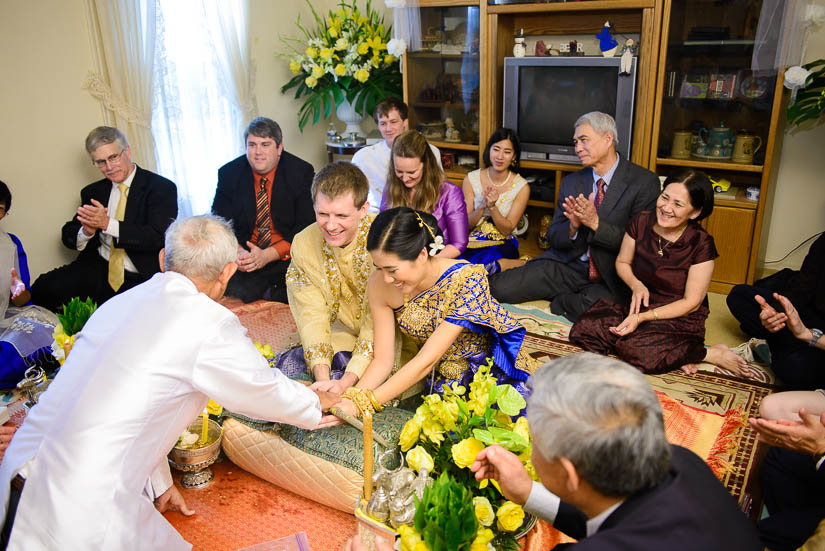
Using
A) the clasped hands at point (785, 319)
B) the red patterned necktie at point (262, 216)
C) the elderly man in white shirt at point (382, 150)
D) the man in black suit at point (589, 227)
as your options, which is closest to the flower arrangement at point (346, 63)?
the elderly man in white shirt at point (382, 150)

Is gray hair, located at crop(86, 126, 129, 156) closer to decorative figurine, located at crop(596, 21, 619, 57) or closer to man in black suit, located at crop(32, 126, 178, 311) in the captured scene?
man in black suit, located at crop(32, 126, 178, 311)

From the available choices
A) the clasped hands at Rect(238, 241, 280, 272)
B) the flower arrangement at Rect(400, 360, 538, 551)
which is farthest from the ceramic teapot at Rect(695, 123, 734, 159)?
the flower arrangement at Rect(400, 360, 538, 551)

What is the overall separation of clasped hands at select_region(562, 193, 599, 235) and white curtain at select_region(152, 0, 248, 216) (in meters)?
2.65

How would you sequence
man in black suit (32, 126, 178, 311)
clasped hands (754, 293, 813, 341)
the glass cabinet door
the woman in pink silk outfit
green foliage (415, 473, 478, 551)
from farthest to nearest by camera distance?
the glass cabinet door → man in black suit (32, 126, 178, 311) → the woman in pink silk outfit → clasped hands (754, 293, 813, 341) → green foliage (415, 473, 478, 551)

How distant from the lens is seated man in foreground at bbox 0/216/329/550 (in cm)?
156

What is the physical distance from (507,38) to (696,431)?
10.7 feet

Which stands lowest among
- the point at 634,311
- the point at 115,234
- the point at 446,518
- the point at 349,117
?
the point at 634,311

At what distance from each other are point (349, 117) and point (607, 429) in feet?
15.0

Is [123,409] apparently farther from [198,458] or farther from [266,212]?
[266,212]

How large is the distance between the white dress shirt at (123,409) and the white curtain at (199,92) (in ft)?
10.3

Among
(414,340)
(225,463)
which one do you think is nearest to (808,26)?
(414,340)

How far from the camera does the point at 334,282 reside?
2680 mm

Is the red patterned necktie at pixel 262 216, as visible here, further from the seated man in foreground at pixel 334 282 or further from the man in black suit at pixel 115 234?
the seated man in foreground at pixel 334 282

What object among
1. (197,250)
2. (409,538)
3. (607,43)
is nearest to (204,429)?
(197,250)
